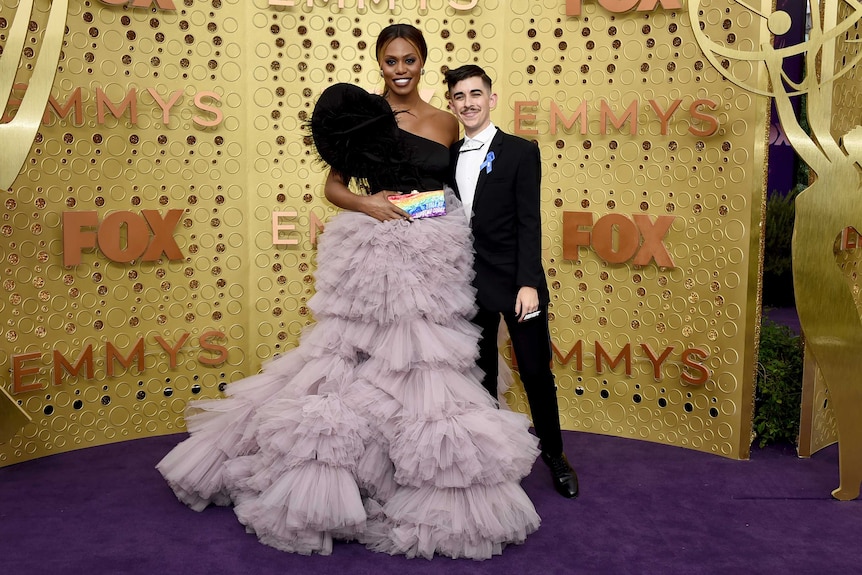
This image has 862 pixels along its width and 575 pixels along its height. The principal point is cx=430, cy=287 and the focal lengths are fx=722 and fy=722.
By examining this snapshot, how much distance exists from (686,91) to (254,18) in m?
2.22

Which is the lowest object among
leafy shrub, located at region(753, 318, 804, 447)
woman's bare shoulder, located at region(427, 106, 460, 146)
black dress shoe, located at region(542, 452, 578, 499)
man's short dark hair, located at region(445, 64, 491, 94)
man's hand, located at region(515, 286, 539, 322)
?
black dress shoe, located at region(542, 452, 578, 499)

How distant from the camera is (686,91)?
351cm

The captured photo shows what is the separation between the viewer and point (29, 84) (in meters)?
2.94

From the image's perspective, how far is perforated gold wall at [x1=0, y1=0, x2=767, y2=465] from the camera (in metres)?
3.43

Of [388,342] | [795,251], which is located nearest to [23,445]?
[388,342]

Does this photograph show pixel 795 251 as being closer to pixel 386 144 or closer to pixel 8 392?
pixel 386 144

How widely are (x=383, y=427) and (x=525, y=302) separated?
0.72 meters

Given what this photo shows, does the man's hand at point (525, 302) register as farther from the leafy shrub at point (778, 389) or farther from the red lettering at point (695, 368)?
the leafy shrub at point (778, 389)

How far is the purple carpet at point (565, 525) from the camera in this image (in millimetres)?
2393

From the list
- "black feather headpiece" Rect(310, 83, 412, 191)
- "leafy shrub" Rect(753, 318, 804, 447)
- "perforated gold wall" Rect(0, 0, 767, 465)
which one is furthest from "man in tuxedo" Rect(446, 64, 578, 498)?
"leafy shrub" Rect(753, 318, 804, 447)

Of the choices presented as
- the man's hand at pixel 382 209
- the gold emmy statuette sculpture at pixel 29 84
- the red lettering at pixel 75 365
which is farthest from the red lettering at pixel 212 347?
the man's hand at pixel 382 209

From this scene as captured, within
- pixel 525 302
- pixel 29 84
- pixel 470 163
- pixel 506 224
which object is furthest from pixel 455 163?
pixel 29 84

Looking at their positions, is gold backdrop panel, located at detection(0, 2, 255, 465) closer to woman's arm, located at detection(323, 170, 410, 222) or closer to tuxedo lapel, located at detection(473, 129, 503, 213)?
woman's arm, located at detection(323, 170, 410, 222)

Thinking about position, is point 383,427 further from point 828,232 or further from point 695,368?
point 828,232
